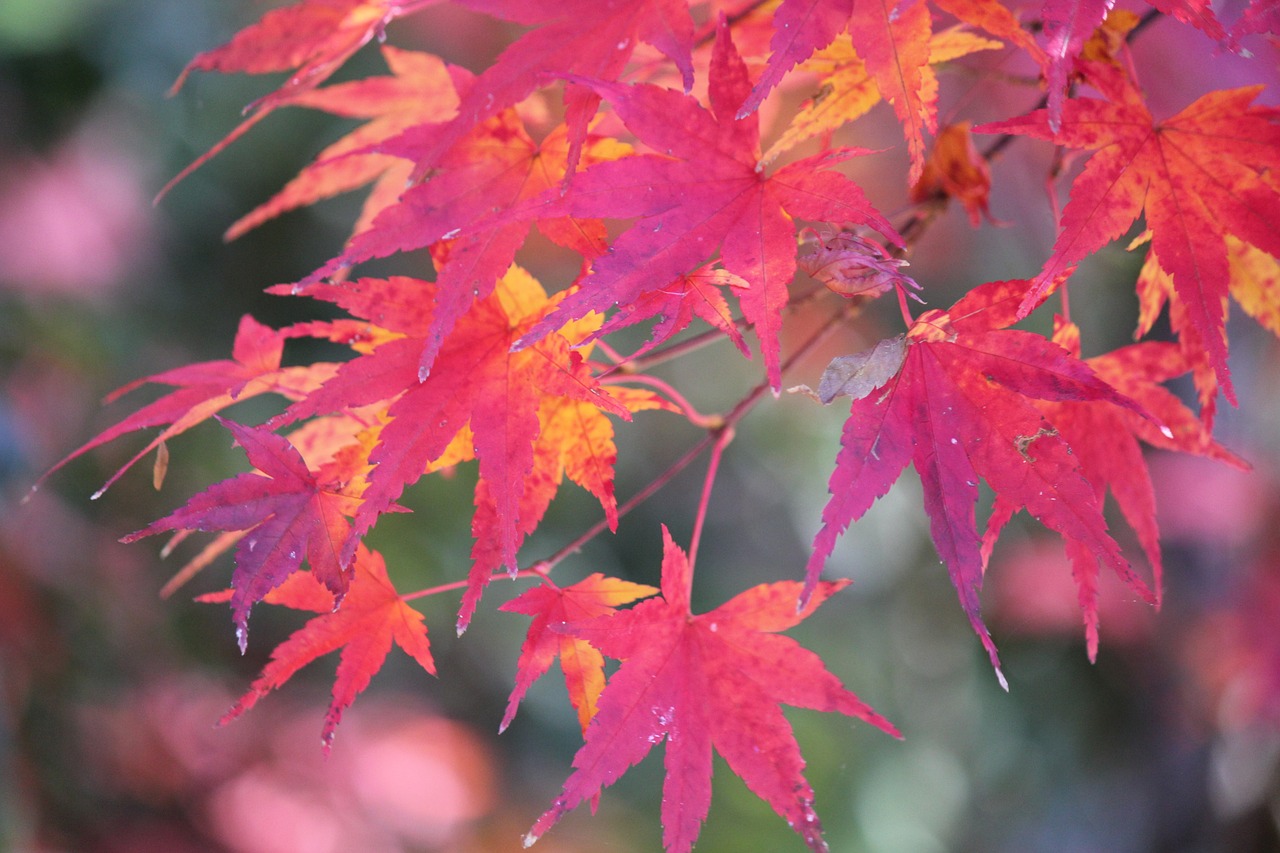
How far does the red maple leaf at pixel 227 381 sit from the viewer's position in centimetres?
53

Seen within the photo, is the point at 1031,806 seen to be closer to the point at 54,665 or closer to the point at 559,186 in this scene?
the point at 559,186

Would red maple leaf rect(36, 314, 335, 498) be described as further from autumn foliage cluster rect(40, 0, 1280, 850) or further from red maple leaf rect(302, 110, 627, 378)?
red maple leaf rect(302, 110, 627, 378)

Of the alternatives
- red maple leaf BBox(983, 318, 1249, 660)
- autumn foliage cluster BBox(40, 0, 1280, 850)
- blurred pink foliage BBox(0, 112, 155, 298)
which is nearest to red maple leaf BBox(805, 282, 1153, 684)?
autumn foliage cluster BBox(40, 0, 1280, 850)

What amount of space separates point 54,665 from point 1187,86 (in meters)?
2.58

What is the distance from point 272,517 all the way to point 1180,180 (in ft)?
1.68

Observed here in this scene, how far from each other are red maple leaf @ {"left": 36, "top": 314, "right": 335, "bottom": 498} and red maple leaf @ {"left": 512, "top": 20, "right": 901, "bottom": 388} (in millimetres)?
232

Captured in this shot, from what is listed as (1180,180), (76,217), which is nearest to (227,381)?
(1180,180)

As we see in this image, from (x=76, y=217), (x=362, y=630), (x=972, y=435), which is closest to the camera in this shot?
(x=972, y=435)

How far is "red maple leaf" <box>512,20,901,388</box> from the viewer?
410 millimetres

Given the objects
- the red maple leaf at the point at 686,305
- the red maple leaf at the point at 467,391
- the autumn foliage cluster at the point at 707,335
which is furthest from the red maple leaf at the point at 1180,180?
the red maple leaf at the point at 467,391

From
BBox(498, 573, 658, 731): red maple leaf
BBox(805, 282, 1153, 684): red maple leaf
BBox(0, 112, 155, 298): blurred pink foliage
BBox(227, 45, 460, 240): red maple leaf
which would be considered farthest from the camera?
BBox(0, 112, 155, 298): blurred pink foliage

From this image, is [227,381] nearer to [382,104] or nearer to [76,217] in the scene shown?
[382,104]

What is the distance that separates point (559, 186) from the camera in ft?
1.41

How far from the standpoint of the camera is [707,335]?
0.57m
